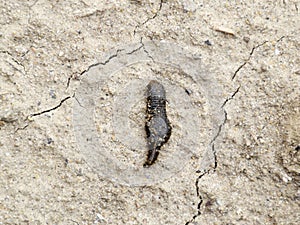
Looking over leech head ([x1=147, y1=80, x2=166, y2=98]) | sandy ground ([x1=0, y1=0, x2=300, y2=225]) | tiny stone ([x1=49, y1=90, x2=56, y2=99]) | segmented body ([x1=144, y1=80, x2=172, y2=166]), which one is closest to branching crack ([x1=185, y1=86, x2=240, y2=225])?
sandy ground ([x1=0, y1=0, x2=300, y2=225])

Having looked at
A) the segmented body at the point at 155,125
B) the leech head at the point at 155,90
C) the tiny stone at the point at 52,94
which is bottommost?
the tiny stone at the point at 52,94

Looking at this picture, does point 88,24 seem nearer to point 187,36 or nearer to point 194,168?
point 187,36

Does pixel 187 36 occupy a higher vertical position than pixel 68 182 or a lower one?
higher

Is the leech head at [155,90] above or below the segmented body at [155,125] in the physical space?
above

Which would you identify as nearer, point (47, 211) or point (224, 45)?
point (47, 211)

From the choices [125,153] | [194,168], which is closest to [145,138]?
[125,153]

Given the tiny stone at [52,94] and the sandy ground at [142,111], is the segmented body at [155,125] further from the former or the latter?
the tiny stone at [52,94]

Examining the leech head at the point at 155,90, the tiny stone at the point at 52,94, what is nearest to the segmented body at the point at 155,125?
the leech head at the point at 155,90
